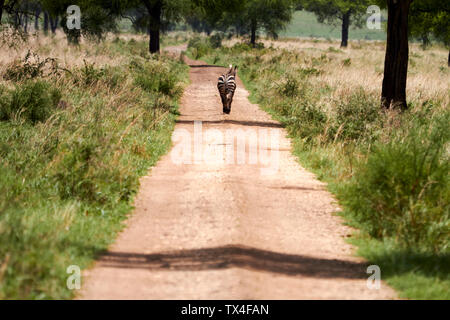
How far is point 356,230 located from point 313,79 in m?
16.5

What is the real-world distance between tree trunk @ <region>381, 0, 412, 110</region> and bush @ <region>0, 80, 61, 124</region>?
7.54 m

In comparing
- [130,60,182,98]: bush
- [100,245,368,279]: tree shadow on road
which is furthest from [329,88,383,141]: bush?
[130,60,182,98]: bush

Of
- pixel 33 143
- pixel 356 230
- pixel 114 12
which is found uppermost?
pixel 114 12

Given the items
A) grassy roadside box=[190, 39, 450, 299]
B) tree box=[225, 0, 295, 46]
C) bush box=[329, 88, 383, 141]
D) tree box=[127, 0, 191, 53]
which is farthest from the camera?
tree box=[225, 0, 295, 46]

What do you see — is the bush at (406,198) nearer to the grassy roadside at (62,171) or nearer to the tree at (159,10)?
the grassy roadside at (62,171)

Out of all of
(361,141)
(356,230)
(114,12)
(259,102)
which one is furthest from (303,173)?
(114,12)

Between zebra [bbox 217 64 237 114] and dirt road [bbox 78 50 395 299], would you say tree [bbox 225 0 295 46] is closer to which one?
zebra [bbox 217 64 237 114]

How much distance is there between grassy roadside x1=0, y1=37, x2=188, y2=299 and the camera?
5742 mm

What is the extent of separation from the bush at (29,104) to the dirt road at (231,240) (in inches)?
121

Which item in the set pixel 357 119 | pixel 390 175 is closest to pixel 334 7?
pixel 357 119

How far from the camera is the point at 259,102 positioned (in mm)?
22469

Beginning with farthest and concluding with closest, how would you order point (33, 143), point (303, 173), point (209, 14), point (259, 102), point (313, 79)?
1. point (209, 14)
2. point (313, 79)
3. point (259, 102)
4. point (303, 173)
5. point (33, 143)

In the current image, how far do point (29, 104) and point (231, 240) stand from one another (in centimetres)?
781
